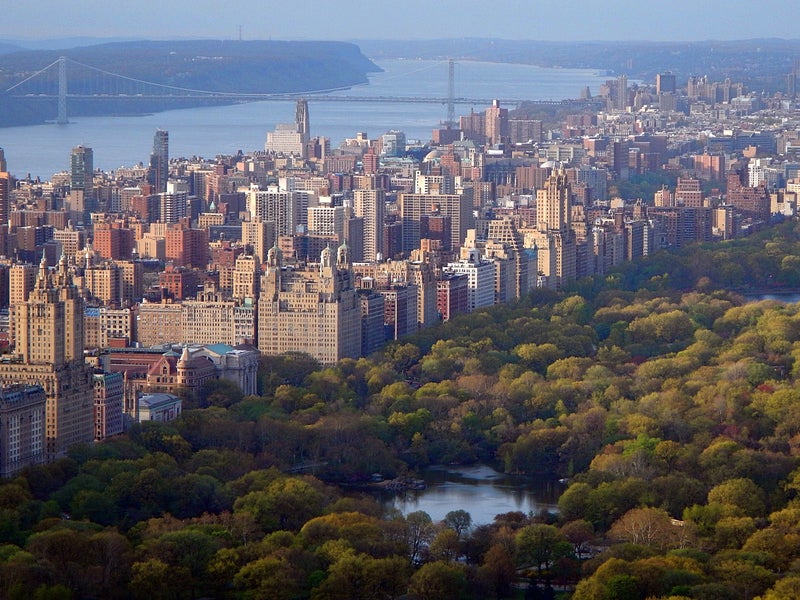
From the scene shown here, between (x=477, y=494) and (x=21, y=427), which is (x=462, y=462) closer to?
(x=477, y=494)

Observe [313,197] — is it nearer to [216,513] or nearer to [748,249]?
[748,249]

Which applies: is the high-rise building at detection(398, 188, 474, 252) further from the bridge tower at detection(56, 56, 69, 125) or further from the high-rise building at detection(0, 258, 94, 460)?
the bridge tower at detection(56, 56, 69, 125)

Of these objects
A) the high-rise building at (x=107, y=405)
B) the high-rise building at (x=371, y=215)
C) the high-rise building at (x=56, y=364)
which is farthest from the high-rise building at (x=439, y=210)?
the high-rise building at (x=56, y=364)

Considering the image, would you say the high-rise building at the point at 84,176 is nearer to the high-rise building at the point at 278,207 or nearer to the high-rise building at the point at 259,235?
the high-rise building at the point at 278,207

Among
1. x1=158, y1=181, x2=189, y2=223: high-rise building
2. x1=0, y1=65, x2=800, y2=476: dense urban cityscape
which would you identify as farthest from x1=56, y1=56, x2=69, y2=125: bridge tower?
x1=158, y1=181, x2=189, y2=223: high-rise building

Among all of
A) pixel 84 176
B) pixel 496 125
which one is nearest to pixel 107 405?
pixel 84 176
